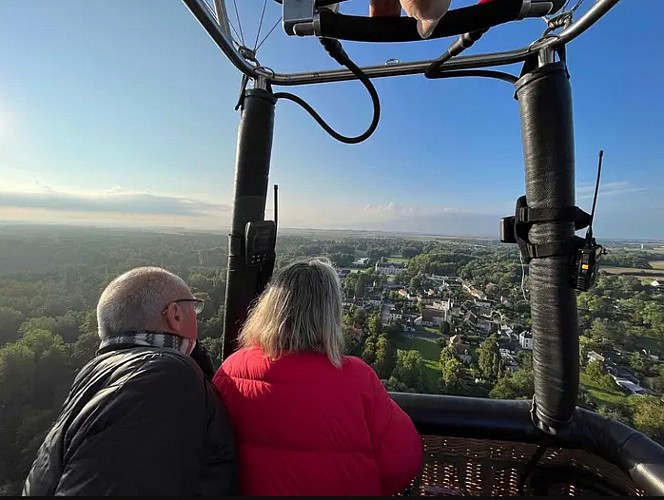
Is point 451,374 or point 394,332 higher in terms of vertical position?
point 394,332

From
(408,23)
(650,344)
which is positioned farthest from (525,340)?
(408,23)

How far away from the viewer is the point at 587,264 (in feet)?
3.28

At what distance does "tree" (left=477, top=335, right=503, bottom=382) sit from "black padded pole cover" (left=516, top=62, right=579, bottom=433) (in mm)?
358

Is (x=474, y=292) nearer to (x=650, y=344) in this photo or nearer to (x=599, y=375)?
(x=599, y=375)

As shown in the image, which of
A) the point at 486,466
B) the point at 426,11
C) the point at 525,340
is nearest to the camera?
the point at 426,11

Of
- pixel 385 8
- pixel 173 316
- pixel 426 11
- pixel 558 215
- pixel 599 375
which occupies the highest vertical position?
pixel 385 8

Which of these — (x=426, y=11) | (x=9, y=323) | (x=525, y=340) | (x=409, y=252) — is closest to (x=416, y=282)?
(x=409, y=252)

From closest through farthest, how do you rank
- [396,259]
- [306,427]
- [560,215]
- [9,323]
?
[306,427], [560,215], [9,323], [396,259]

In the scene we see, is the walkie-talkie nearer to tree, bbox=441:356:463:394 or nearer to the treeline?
the treeline

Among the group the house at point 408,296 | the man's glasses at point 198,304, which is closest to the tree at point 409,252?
the house at point 408,296

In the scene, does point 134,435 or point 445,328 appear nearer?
point 134,435

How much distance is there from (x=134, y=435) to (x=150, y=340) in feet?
1.10

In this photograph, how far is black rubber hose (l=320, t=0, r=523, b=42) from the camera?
1.84 ft

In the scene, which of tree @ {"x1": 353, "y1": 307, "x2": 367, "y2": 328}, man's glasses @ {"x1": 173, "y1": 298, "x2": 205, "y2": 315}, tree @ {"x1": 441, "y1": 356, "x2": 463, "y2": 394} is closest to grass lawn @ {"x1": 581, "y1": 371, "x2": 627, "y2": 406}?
tree @ {"x1": 441, "y1": 356, "x2": 463, "y2": 394}
